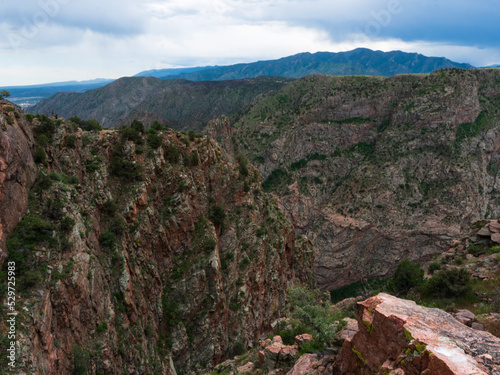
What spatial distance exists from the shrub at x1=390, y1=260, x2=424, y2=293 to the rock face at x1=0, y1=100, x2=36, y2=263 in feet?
109

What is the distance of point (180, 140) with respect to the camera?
46.6m

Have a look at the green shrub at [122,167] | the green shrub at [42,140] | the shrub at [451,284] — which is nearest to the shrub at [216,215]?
the green shrub at [122,167]

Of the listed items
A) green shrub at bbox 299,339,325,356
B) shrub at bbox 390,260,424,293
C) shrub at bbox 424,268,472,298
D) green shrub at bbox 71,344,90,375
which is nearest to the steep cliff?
green shrub at bbox 71,344,90,375

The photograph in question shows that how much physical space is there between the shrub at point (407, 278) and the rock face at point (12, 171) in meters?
33.2

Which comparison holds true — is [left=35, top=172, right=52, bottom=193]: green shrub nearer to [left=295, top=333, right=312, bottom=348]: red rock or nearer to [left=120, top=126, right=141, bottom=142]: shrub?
[left=120, top=126, right=141, bottom=142]: shrub

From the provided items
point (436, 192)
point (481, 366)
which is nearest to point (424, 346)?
point (481, 366)

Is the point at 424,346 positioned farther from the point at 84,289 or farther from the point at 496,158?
the point at 496,158

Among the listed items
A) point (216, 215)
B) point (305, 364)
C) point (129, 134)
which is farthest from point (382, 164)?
point (305, 364)

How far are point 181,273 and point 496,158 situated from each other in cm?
13507

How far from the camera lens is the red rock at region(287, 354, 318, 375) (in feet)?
55.4

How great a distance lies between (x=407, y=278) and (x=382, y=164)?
3661 inches

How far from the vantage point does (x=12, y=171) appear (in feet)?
77.3

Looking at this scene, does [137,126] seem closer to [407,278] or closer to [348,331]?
[348,331]

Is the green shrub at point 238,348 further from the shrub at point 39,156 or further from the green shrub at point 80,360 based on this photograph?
the shrub at point 39,156
